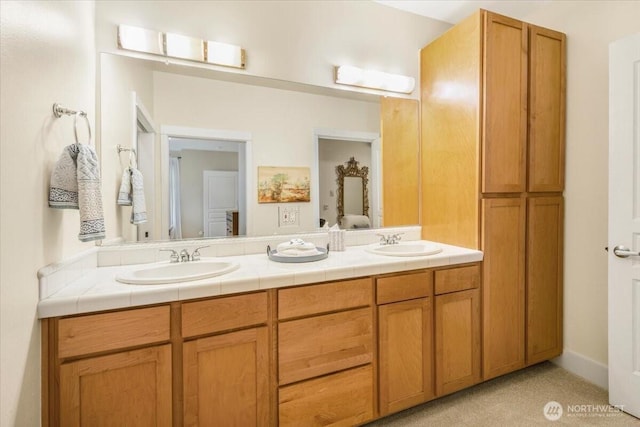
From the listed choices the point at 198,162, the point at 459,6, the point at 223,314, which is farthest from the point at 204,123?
the point at 459,6

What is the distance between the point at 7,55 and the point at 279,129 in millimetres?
1328

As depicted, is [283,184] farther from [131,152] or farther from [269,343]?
[269,343]

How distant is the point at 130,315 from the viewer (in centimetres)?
116

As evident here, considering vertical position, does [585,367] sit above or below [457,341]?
below

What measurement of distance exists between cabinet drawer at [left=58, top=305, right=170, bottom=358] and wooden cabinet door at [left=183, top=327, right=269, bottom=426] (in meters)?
0.14

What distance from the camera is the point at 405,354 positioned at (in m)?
1.68

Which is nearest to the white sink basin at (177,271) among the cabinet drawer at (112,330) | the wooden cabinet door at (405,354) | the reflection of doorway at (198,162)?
the cabinet drawer at (112,330)

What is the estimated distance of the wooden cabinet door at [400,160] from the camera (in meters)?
2.37

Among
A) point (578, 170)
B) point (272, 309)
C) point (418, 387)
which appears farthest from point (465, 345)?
point (578, 170)

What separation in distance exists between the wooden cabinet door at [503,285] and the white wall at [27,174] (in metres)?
2.23

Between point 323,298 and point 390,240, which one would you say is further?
point 390,240

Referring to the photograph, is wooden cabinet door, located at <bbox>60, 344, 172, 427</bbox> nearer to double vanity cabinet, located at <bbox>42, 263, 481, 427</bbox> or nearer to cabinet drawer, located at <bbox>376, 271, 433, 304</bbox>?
double vanity cabinet, located at <bbox>42, 263, 481, 427</bbox>

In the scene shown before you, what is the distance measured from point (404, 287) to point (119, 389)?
54.0 inches

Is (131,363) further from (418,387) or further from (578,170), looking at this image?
(578,170)
